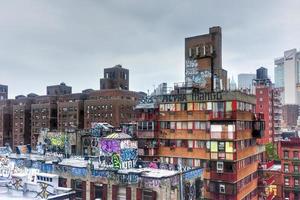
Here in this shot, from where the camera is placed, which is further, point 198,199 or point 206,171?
point 206,171

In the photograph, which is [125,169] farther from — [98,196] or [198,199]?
[198,199]

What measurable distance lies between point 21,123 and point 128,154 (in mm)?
148498

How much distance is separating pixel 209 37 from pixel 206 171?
35.9 meters

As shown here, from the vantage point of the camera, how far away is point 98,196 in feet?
167

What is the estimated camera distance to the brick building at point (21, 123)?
184 meters

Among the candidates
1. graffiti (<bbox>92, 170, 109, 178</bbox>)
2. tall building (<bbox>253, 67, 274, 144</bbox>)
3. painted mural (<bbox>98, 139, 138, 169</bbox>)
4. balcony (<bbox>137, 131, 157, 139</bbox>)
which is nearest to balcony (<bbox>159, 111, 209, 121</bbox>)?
balcony (<bbox>137, 131, 157, 139</bbox>)

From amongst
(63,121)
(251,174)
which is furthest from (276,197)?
(63,121)

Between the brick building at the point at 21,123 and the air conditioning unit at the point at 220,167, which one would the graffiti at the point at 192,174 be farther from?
the brick building at the point at 21,123

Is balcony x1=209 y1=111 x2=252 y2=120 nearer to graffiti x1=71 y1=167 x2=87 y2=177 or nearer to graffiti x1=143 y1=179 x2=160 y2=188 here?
graffiti x1=143 y1=179 x2=160 y2=188

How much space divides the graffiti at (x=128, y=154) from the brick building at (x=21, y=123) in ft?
473

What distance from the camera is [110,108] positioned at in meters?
159

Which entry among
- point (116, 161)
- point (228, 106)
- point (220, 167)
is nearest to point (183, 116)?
point (228, 106)

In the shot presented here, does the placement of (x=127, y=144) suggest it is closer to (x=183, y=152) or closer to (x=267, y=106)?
(x=183, y=152)

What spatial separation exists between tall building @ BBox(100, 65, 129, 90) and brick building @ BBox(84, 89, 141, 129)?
2148 cm
